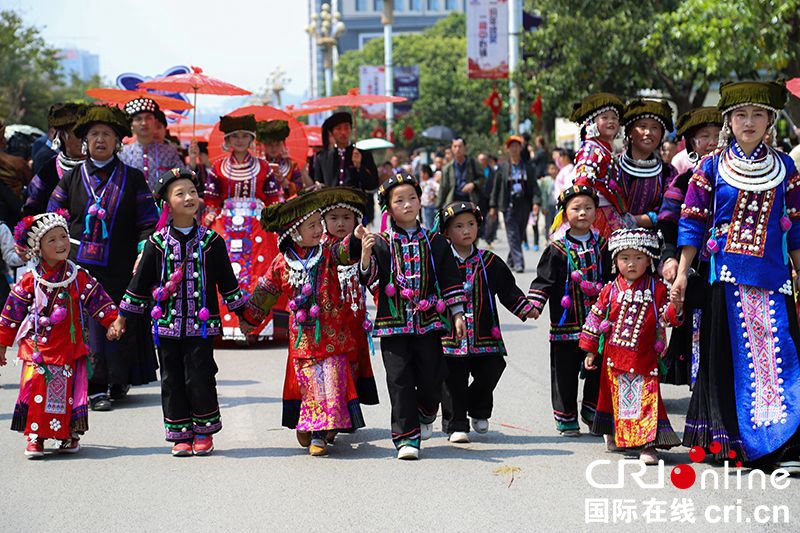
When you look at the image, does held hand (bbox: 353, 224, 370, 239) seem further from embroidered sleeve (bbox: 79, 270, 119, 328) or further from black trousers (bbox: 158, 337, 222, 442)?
embroidered sleeve (bbox: 79, 270, 119, 328)

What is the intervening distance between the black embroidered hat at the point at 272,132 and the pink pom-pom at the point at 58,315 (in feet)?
18.5

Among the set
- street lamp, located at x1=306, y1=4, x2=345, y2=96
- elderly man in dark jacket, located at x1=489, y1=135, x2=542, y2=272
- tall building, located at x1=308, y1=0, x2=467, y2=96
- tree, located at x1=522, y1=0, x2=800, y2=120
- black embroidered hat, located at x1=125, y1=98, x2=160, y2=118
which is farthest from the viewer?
tall building, located at x1=308, y1=0, x2=467, y2=96

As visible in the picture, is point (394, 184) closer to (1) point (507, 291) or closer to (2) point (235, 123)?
(1) point (507, 291)

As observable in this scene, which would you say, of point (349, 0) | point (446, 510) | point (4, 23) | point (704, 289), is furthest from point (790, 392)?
point (349, 0)

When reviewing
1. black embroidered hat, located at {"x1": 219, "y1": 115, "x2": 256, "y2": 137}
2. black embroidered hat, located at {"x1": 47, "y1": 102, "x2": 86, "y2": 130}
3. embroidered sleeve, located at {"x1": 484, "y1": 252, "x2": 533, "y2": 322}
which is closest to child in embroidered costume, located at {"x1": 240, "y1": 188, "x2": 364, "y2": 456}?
embroidered sleeve, located at {"x1": 484, "y1": 252, "x2": 533, "y2": 322}

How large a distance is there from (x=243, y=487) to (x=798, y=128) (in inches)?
260

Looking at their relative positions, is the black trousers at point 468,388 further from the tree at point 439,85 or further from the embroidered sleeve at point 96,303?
the tree at point 439,85

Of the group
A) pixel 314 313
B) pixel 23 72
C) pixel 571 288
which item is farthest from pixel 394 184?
pixel 23 72

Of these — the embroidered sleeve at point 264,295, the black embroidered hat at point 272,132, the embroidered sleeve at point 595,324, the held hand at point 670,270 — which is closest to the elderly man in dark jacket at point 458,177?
the black embroidered hat at point 272,132

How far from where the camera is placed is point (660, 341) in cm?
718

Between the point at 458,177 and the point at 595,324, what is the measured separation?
11.7m

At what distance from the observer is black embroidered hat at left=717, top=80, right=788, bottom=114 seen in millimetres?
6719

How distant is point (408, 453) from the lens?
23.7 feet

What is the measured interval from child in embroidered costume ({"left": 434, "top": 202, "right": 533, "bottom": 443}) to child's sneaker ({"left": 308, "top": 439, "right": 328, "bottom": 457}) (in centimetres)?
82
